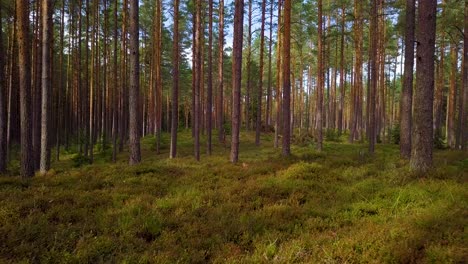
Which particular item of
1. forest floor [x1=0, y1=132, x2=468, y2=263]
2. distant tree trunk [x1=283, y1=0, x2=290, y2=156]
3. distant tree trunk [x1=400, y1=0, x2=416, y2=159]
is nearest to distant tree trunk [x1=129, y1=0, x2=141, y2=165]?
forest floor [x1=0, y1=132, x2=468, y2=263]

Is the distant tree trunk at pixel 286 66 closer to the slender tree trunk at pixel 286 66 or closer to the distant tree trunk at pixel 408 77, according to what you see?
the slender tree trunk at pixel 286 66

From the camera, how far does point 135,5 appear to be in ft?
39.9

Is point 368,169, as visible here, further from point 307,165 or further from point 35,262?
point 35,262

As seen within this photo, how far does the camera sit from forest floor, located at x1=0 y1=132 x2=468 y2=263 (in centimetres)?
484

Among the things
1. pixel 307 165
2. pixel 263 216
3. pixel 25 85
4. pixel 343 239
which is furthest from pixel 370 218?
pixel 25 85

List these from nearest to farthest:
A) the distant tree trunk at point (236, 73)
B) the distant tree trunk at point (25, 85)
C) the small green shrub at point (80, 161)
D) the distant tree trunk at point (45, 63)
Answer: the distant tree trunk at point (25, 85), the distant tree trunk at point (45, 63), the distant tree trunk at point (236, 73), the small green shrub at point (80, 161)

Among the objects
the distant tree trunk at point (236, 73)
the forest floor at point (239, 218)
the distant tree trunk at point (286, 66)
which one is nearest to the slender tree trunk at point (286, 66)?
the distant tree trunk at point (286, 66)

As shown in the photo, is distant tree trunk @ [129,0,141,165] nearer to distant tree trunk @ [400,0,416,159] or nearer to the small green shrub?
the small green shrub

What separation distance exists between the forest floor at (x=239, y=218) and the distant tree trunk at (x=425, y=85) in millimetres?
728

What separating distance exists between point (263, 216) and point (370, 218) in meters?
2.22

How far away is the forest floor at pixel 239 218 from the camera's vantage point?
4844 millimetres

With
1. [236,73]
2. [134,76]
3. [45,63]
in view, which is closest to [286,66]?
[236,73]

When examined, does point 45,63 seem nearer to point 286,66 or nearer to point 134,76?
point 134,76

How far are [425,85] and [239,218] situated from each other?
267 inches
